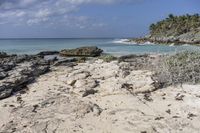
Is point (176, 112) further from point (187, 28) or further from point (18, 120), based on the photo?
point (187, 28)

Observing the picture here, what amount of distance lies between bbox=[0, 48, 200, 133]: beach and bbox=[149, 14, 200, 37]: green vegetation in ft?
211

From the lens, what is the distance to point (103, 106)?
10336 mm

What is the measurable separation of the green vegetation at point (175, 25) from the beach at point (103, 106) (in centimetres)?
6420

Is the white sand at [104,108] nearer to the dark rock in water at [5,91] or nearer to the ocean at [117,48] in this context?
the dark rock in water at [5,91]

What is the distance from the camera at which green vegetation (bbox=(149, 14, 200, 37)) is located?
7719 centimetres

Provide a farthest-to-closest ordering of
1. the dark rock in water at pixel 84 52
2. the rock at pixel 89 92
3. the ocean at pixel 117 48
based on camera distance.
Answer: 1. the ocean at pixel 117 48
2. the dark rock in water at pixel 84 52
3. the rock at pixel 89 92

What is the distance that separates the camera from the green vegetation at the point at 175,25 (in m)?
77.2

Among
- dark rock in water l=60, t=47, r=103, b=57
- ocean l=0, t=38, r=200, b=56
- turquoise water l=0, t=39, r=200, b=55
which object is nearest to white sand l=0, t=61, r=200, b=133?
ocean l=0, t=38, r=200, b=56

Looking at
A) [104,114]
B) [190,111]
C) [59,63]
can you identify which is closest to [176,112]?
[190,111]

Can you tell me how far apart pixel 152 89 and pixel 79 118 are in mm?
3114

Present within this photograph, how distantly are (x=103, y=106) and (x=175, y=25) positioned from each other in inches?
3042

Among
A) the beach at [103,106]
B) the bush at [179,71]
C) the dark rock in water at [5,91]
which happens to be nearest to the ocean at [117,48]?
the bush at [179,71]

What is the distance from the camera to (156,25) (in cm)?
9488

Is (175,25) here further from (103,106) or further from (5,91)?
(103,106)
